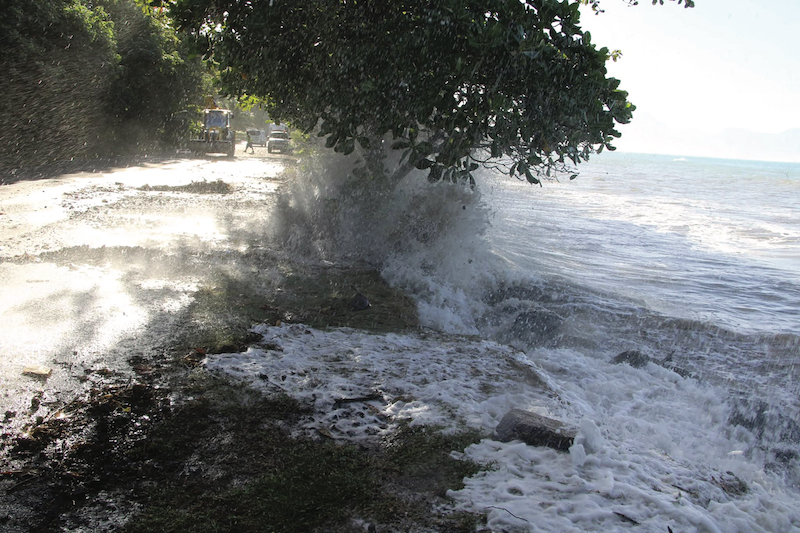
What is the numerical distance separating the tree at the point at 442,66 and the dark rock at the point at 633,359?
7.61 ft

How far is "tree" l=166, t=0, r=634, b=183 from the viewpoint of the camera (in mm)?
6719

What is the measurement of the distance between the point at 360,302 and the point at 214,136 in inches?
1216

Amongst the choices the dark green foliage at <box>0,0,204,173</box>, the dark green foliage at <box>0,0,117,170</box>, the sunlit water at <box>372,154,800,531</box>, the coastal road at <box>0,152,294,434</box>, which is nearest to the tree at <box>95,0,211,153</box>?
the dark green foliage at <box>0,0,204,173</box>

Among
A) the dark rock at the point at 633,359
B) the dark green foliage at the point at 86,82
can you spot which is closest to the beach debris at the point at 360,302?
the dark rock at the point at 633,359

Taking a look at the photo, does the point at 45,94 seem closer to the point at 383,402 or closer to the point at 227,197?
the point at 227,197

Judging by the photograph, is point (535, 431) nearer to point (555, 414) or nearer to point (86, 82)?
point (555, 414)

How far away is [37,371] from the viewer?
4.71 m

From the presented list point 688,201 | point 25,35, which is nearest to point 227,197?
point 25,35

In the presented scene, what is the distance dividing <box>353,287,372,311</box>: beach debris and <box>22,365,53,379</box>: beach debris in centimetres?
349

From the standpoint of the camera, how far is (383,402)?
4.93 m

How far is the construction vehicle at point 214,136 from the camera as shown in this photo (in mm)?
32312

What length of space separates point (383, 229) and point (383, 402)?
556cm

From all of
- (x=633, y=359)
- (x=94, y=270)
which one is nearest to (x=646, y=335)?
(x=633, y=359)

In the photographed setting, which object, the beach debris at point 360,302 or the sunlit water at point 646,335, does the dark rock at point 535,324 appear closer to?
the sunlit water at point 646,335
